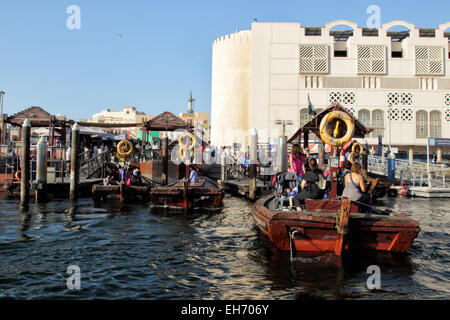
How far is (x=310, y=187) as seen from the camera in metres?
9.69

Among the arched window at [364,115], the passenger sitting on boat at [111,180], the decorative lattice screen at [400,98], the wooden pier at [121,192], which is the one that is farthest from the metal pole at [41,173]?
the decorative lattice screen at [400,98]

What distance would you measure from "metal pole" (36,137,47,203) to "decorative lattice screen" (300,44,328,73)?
38775 millimetres

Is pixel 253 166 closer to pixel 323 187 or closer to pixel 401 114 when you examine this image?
pixel 323 187

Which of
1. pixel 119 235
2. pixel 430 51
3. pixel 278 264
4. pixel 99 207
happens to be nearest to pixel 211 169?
pixel 99 207

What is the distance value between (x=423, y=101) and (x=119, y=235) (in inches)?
1914

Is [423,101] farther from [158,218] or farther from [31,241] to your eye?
[31,241]

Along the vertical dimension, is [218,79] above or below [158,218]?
above

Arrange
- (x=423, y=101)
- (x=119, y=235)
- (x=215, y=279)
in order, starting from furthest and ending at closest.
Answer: (x=423, y=101) → (x=119, y=235) → (x=215, y=279)

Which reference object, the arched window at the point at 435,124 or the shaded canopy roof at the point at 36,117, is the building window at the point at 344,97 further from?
the shaded canopy roof at the point at 36,117

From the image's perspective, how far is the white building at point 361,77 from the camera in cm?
4900

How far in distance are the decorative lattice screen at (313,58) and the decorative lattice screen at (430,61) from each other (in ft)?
39.1

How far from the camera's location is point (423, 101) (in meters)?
49.0

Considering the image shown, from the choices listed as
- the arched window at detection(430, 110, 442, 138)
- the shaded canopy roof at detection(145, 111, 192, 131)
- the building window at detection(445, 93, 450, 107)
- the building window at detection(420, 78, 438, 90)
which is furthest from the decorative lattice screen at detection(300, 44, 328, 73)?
the shaded canopy roof at detection(145, 111, 192, 131)

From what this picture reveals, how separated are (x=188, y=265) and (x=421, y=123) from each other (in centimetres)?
4945
